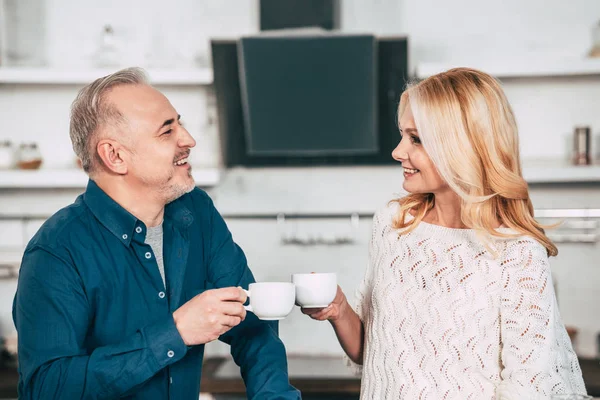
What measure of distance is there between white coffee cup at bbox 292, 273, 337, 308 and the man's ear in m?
0.46

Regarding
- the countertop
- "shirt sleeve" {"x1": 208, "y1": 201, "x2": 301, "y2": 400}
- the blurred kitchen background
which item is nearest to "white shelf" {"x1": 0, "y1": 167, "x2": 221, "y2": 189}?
the blurred kitchen background

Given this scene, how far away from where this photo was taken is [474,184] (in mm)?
1417

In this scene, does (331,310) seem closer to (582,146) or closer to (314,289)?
(314,289)

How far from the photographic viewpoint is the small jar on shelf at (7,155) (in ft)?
10.4

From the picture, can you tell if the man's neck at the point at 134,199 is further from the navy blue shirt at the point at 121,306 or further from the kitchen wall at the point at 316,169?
the kitchen wall at the point at 316,169

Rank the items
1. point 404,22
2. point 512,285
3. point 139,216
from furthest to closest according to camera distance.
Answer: point 404,22, point 139,216, point 512,285

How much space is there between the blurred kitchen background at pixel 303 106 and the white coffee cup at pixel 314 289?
1625 mm

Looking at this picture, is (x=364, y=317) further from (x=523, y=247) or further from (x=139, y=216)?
(x=139, y=216)

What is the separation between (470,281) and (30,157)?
2.34 meters

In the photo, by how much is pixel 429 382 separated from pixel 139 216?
0.68m

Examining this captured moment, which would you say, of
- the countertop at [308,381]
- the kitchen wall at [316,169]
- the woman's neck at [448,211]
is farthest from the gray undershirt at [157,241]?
the kitchen wall at [316,169]

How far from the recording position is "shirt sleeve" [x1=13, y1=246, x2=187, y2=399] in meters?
1.29

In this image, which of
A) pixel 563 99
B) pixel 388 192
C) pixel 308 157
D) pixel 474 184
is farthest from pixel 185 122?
pixel 474 184

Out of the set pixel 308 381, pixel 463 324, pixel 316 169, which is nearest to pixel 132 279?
pixel 463 324
